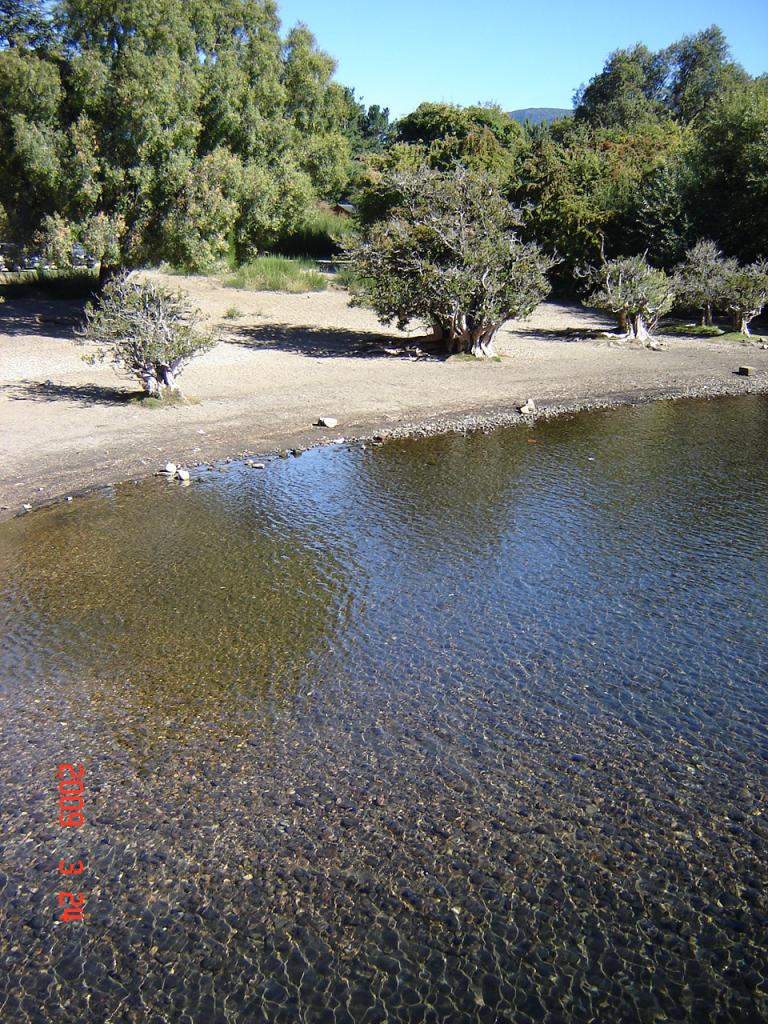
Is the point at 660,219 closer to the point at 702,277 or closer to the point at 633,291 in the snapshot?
the point at 702,277

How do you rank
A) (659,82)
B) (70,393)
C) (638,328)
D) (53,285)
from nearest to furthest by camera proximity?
(70,393) < (638,328) < (53,285) < (659,82)

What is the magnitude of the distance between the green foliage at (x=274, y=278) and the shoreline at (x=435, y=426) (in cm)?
1842

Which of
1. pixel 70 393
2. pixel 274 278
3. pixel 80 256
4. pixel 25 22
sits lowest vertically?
pixel 70 393

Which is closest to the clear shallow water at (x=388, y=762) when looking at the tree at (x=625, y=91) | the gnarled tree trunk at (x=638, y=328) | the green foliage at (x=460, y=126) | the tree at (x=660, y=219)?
the gnarled tree trunk at (x=638, y=328)

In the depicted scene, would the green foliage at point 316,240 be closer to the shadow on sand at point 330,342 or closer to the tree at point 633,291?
the shadow on sand at point 330,342

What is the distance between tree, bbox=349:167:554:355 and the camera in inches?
824

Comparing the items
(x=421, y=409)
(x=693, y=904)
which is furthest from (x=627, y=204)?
(x=693, y=904)

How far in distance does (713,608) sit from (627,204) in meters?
27.4

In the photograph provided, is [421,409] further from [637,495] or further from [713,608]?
[713,608]

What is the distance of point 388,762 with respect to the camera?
642cm

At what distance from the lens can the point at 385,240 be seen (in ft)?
70.7

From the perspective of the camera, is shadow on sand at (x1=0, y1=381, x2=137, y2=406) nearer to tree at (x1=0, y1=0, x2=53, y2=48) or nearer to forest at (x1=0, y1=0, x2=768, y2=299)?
forest at (x1=0, y1=0, x2=768, y2=299)
